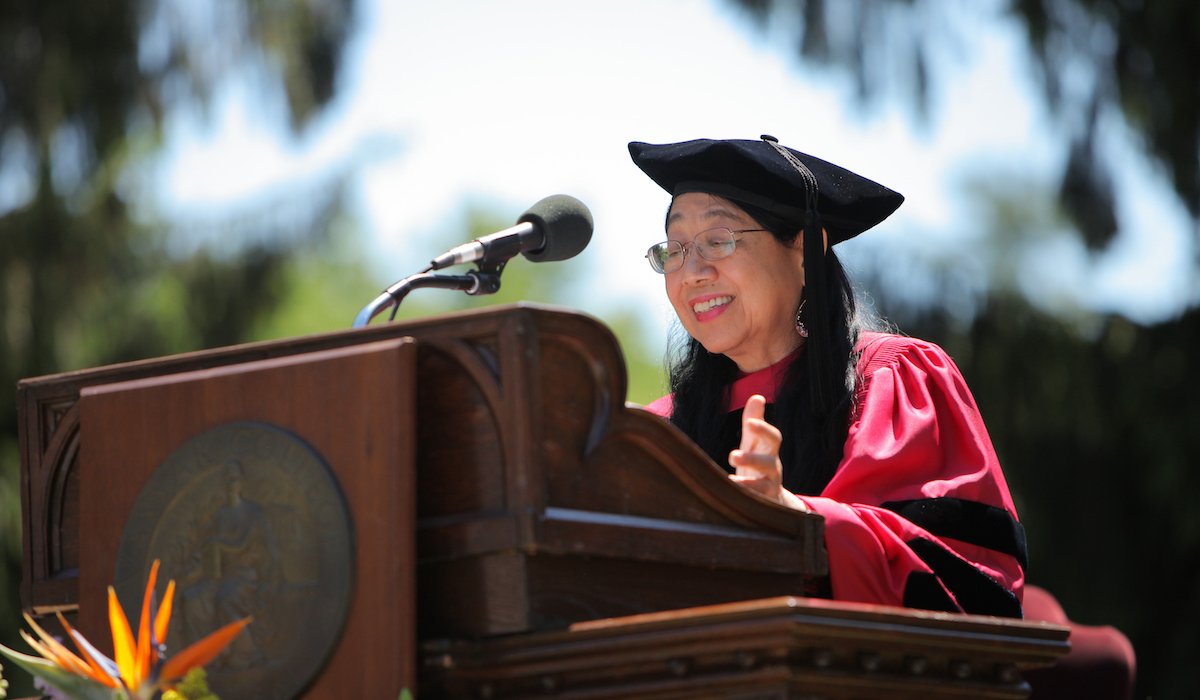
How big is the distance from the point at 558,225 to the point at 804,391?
2.48 ft

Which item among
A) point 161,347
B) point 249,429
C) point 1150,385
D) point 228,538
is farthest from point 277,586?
point 161,347

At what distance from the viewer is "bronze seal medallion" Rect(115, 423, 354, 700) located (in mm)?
1577

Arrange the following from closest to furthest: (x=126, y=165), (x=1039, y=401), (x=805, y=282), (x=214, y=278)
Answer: (x=805, y=282)
(x=1039, y=401)
(x=126, y=165)
(x=214, y=278)

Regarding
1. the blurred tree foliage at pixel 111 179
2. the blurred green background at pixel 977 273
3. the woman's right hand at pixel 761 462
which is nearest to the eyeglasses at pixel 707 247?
the woman's right hand at pixel 761 462

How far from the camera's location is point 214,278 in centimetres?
1029

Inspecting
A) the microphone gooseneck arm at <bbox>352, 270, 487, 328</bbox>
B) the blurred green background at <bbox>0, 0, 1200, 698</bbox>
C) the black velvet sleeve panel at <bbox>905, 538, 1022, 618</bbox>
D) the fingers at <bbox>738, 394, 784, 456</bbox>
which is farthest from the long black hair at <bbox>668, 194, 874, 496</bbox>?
the blurred green background at <bbox>0, 0, 1200, 698</bbox>

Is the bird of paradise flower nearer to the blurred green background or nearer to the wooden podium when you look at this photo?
the wooden podium

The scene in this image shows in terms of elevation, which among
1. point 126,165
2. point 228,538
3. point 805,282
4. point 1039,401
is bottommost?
point 1039,401

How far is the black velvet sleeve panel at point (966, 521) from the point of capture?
7.30ft

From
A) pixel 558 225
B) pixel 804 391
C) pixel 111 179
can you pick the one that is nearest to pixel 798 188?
pixel 804 391

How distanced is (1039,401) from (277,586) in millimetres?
7894

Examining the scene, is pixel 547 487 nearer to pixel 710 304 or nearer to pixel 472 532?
pixel 472 532

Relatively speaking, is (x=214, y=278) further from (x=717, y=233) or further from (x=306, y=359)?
(x=306, y=359)

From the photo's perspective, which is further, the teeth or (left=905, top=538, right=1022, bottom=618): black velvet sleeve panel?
the teeth
